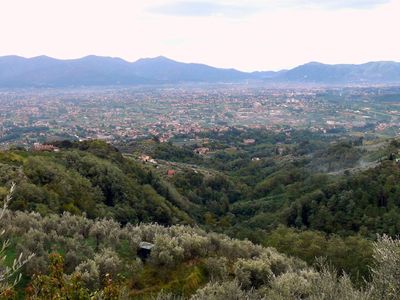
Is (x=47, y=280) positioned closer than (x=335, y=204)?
Yes

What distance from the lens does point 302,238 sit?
31062mm

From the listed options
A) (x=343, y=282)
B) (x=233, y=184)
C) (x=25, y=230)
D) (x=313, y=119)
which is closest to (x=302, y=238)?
(x=25, y=230)

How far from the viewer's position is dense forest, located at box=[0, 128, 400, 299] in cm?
1322

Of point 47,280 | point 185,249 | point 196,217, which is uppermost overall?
point 47,280

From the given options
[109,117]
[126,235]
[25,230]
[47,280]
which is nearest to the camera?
[47,280]

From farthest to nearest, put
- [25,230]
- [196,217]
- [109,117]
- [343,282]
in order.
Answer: [109,117] → [196,217] → [25,230] → [343,282]

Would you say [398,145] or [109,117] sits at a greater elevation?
[398,145]

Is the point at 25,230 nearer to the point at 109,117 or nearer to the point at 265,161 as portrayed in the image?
the point at 265,161

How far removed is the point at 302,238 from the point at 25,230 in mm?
19134

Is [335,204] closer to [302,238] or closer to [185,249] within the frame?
[302,238]

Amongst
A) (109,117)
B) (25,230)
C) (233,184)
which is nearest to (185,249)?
(25,230)

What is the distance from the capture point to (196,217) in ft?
169

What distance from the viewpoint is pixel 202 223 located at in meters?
49.0

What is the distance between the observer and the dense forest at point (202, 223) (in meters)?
13.2
